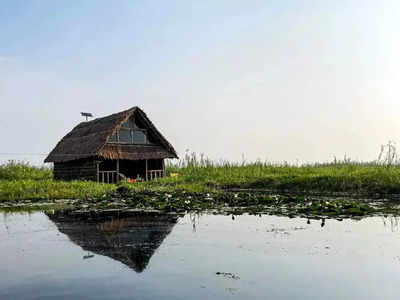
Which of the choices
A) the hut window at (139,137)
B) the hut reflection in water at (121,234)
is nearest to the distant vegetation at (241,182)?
the hut window at (139,137)

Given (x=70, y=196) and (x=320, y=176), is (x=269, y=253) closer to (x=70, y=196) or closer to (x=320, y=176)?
(x=70, y=196)

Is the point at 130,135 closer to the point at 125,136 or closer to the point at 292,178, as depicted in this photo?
the point at 125,136

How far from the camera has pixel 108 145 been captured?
858 inches

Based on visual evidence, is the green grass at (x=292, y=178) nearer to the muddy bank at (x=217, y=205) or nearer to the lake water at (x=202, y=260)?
the muddy bank at (x=217, y=205)

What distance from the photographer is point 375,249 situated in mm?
6379

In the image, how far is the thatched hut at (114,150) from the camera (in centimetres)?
2159

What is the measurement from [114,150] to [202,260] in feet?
54.8

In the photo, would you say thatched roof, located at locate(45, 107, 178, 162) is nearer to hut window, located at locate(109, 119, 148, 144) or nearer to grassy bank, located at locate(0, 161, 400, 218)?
hut window, located at locate(109, 119, 148, 144)

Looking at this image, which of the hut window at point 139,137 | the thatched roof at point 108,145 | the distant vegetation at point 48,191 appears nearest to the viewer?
the distant vegetation at point 48,191

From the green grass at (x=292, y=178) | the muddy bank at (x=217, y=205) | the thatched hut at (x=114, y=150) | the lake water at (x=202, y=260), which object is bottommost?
the lake water at (x=202, y=260)

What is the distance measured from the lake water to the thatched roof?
1235 cm

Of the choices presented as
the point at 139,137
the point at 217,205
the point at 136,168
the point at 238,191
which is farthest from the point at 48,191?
the point at 136,168

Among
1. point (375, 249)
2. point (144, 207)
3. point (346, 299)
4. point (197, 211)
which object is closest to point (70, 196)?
point (144, 207)

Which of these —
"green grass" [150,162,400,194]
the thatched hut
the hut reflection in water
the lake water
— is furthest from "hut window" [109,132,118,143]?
the lake water
